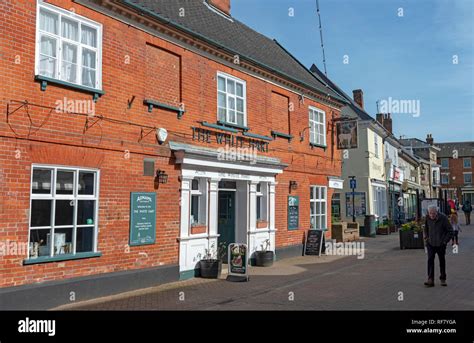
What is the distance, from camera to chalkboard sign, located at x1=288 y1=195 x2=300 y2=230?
1579 cm

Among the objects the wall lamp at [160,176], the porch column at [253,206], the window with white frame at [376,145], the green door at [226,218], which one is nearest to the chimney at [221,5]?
the porch column at [253,206]

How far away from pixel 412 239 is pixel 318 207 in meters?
4.03

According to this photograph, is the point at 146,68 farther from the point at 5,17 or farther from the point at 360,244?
the point at 360,244

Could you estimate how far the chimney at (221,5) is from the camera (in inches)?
659

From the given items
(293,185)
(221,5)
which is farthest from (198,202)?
(221,5)

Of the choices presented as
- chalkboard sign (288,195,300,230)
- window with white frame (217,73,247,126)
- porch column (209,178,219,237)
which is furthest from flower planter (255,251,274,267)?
window with white frame (217,73,247,126)

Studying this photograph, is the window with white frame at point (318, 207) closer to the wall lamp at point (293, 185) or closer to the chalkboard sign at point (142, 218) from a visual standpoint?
the wall lamp at point (293, 185)

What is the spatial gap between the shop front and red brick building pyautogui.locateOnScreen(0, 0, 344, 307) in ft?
0.13

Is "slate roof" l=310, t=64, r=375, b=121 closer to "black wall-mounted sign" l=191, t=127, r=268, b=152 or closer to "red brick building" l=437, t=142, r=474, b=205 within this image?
"black wall-mounted sign" l=191, t=127, r=268, b=152

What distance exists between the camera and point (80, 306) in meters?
8.32

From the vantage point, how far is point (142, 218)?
1017 cm

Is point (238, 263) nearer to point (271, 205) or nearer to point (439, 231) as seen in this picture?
point (271, 205)
